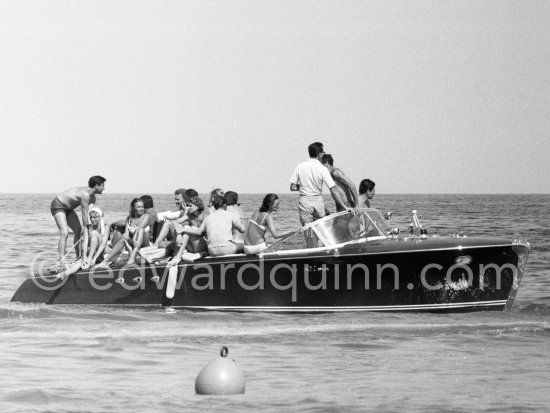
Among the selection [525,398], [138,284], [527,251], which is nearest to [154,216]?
[138,284]

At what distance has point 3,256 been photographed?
3105 centimetres

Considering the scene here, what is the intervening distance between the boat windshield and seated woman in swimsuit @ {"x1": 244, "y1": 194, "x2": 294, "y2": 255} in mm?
141

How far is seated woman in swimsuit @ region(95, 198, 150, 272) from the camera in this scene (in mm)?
15914

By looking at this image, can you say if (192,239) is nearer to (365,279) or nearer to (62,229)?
(365,279)

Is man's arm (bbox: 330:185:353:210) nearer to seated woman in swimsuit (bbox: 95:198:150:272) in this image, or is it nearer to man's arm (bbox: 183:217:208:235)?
man's arm (bbox: 183:217:208:235)

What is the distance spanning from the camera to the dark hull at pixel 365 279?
14.1m

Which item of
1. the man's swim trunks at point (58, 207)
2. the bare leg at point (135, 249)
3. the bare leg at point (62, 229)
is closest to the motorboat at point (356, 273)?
the bare leg at point (135, 249)

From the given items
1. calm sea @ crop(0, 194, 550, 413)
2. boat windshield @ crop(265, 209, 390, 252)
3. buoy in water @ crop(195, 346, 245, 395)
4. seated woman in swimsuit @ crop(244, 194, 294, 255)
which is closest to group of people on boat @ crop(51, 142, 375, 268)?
seated woman in swimsuit @ crop(244, 194, 294, 255)

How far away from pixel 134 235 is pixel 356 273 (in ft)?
11.6

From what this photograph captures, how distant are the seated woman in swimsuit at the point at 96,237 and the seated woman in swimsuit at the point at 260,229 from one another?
2.62 metres

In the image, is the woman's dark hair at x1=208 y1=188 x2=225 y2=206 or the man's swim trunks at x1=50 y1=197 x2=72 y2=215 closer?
the woman's dark hair at x1=208 y1=188 x2=225 y2=206

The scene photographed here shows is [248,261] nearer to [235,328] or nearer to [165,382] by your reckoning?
[235,328]

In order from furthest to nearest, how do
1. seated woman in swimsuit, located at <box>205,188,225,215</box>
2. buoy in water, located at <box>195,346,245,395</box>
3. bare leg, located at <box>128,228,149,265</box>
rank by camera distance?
bare leg, located at <box>128,228,149,265</box> → seated woman in swimsuit, located at <box>205,188,225,215</box> → buoy in water, located at <box>195,346,245,395</box>

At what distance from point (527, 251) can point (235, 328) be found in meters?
3.89
